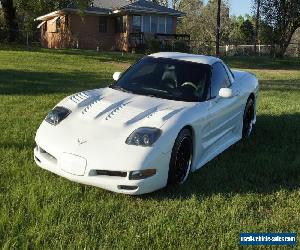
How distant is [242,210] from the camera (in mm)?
4594

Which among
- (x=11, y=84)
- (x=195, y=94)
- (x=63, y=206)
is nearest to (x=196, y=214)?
(x=63, y=206)

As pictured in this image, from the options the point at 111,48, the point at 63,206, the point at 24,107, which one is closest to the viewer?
the point at 63,206

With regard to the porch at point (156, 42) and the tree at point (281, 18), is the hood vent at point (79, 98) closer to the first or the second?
the porch at point (156, 42)

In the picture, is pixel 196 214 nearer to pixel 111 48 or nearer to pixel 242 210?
pixel 242 210

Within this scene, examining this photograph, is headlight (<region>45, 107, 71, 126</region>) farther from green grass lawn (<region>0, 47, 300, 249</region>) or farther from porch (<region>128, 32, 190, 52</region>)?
porch (<region>128, 32, 190, 52</region>)

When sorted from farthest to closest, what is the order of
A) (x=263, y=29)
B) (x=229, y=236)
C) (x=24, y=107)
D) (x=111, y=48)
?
(x=111, y=48), (x=263, y=29), (x=24, y=107), (x=229, y=236)

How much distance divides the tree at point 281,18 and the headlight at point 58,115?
3245 centimetres

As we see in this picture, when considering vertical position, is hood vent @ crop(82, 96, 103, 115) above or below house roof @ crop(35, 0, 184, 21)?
below

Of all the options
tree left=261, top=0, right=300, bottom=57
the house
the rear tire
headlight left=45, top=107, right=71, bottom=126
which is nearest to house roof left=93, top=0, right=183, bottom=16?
the house

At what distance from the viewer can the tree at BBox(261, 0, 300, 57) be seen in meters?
34.9

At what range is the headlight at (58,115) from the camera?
5.20 meters

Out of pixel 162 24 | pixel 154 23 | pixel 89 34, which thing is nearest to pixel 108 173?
pixel 154 23

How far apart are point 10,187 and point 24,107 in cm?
454

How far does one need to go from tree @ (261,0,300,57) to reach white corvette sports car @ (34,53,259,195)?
3052cm
